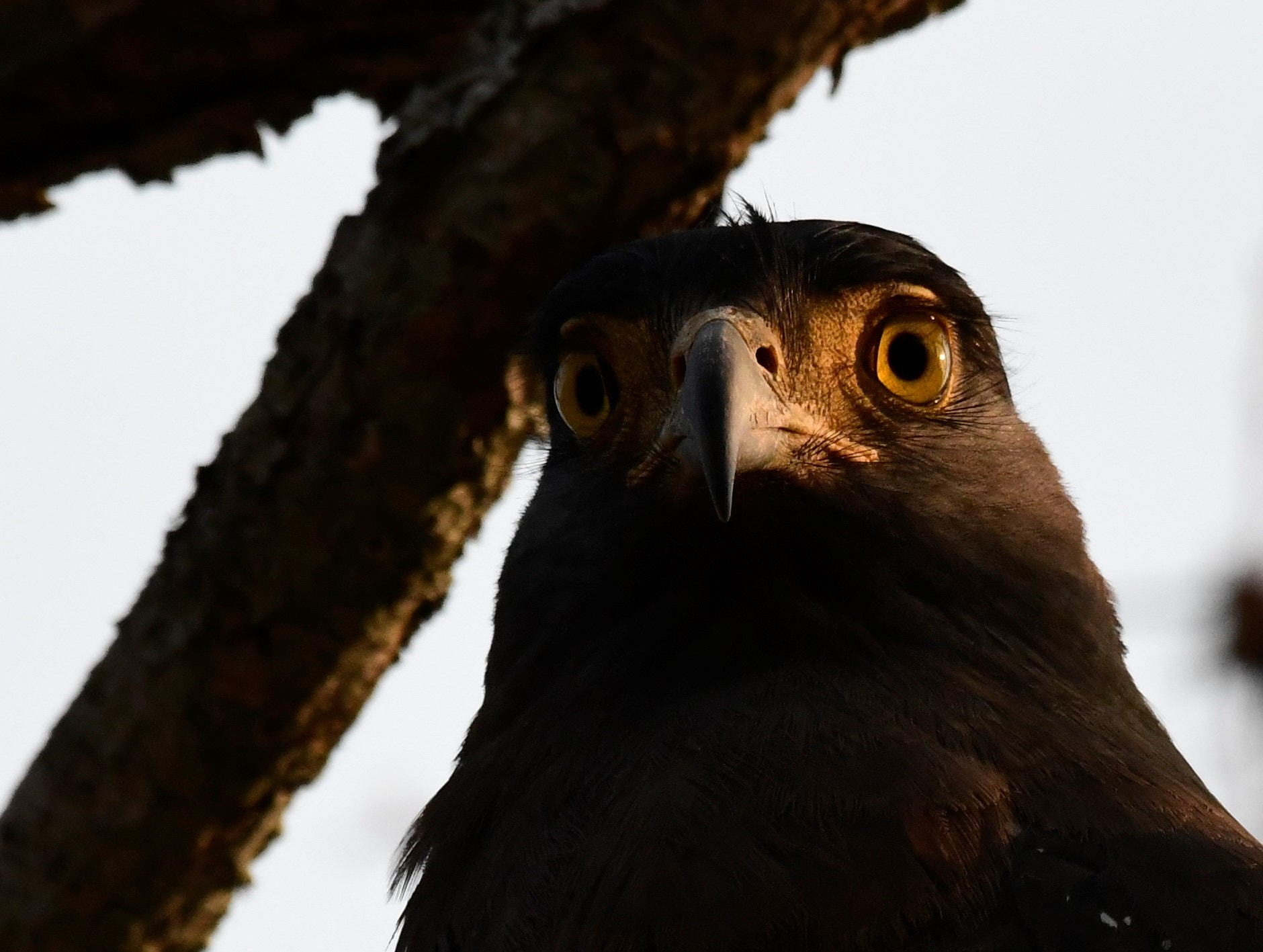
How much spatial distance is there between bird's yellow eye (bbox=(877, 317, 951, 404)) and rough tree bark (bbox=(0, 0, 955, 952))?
0.83m

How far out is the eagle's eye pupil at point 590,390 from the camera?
5.17 m

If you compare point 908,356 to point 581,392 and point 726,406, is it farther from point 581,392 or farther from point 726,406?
point 726,406

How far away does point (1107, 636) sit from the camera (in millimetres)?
5086

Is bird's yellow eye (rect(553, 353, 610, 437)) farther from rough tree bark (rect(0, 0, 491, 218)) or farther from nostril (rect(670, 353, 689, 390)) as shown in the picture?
rough tree bark (rect(0, 0, 491, 218))

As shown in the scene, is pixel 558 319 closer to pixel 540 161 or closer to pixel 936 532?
pixel 540 161

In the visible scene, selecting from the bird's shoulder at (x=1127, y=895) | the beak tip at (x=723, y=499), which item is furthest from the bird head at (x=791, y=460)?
the bird's shoulder at (x=1127, y=895)

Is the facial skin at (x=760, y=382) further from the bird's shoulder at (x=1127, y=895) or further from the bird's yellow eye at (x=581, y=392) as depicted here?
the bird's shoulder at (x=1127, y=895)

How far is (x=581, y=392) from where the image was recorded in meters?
5.22

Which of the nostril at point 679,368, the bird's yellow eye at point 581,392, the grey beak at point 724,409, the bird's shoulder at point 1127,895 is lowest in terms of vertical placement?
the bird's shoulder at point 1127,895

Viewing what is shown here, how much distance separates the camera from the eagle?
3.98 meters

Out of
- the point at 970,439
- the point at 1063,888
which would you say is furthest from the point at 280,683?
the point at 1063,888

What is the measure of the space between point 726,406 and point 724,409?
15 mm

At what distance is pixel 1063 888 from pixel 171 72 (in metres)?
3.31

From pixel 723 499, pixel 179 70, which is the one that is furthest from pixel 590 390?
pixel 179 70
